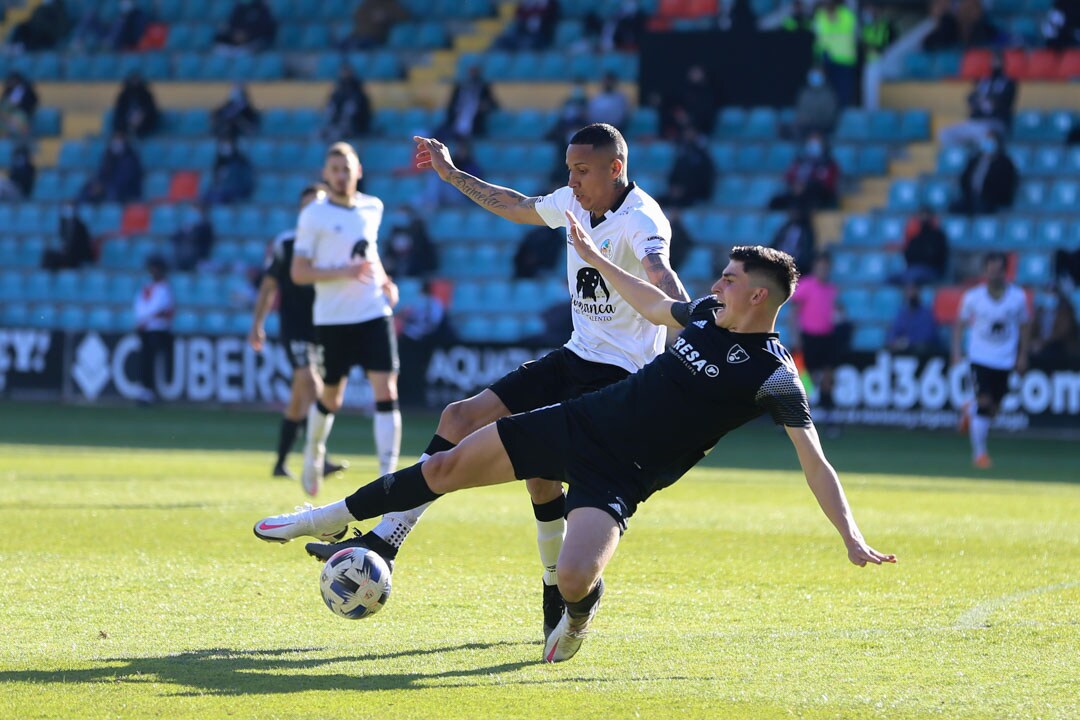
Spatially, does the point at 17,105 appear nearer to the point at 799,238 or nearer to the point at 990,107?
the point at 799,238

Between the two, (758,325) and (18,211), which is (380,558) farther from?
(18,211)

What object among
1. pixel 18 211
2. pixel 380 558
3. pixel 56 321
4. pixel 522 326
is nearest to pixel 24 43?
pixel 18 211

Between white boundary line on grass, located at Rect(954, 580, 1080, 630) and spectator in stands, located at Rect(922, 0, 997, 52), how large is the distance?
1688cm

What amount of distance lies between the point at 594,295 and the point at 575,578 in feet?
5.62

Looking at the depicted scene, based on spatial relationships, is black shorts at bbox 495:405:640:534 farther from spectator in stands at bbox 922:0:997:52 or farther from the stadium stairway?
the stadium stairway

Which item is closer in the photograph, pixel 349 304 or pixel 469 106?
pixel 349 304

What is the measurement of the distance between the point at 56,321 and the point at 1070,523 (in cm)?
1858

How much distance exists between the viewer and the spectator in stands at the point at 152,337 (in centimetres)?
2281

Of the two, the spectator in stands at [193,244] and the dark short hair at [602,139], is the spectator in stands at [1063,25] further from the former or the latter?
the dark short hair at [602,139]

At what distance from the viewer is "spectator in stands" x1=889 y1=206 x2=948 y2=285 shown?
20984 millimetres

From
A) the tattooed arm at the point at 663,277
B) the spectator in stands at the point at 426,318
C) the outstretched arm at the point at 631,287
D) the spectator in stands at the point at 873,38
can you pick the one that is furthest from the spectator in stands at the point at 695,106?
the outstretched arm at the point at 631,287

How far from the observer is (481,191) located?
804 cm

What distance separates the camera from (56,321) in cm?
2589

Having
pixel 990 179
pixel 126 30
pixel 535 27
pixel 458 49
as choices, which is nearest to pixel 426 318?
pixel 535 27
